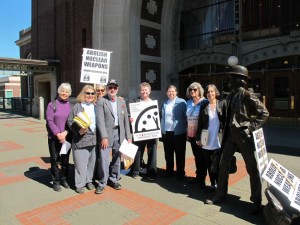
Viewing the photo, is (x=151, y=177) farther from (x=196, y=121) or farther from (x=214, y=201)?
(x=214, y=201)

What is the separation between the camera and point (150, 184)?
570cm

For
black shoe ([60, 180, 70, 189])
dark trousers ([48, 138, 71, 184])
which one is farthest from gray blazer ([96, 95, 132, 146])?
black shoe ([60, 180, 70, 189])

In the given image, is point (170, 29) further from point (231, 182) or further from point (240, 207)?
point (240, 207)

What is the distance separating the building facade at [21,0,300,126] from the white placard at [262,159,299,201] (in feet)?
32.4

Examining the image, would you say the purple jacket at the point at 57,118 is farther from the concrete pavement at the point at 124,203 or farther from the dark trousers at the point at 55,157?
the concrete pavement at the point at 124,203

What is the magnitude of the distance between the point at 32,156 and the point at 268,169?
676 cm

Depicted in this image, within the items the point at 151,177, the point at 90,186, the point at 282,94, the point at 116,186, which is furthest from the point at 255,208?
the point at 282,94

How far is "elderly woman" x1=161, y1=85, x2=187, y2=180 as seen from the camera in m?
5.80

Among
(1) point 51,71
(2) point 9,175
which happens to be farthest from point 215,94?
(1) point 51,71

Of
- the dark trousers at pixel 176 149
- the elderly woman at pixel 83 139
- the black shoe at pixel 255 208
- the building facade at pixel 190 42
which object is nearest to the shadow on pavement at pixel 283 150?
the dark trousers at pixel 176 149

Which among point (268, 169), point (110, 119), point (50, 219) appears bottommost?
point (50, 219)

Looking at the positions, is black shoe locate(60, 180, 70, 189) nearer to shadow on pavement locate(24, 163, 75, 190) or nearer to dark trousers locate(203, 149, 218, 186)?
shadow on pavement locate(24, 163, 75, 190)

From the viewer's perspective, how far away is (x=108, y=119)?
5363mm

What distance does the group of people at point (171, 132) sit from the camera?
4258mm
